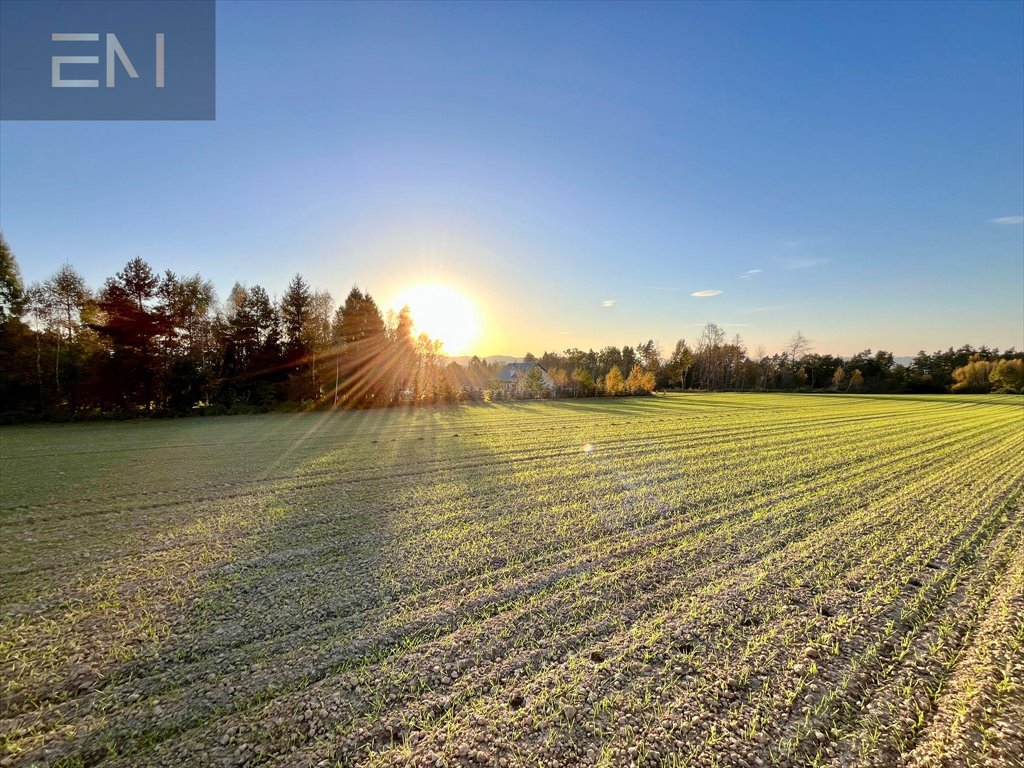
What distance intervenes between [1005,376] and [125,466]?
8117 cm

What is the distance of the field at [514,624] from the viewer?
219 centimetres

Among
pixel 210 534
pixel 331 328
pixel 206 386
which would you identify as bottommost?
pixel 210 534

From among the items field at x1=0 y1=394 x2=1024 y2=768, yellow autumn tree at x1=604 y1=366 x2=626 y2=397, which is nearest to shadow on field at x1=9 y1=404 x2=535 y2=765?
field at x1=0 y1=394 x2=1024 y2=768

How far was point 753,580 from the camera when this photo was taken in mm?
3896

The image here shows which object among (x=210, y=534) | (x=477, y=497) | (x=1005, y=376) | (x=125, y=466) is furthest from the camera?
(x=1005, y=376)

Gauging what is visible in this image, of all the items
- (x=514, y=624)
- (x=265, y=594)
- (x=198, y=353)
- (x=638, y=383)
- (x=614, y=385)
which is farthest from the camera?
(x=638, y=383)

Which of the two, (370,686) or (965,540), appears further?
(965,540)

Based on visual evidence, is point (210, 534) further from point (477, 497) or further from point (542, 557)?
point (542, 557)

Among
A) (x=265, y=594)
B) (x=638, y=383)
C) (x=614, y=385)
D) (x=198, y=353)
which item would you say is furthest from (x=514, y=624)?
(x=638, y=383)

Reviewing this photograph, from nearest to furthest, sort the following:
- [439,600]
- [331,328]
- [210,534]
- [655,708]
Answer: [655,708]
[439,600]
[210,534]
[331,328]

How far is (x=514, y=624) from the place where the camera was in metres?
3.17

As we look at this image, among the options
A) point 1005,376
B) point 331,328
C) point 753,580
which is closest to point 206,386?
point 331,328

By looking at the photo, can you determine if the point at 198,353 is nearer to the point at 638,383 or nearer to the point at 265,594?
the point at 265,594

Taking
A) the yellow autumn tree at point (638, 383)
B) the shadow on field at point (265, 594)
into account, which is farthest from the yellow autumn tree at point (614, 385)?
the shadow on field at point (265, 594)
